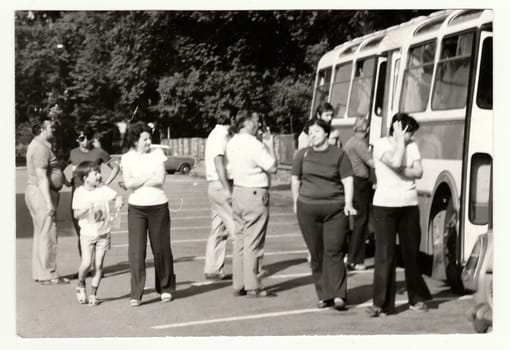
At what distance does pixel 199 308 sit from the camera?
9992 mm

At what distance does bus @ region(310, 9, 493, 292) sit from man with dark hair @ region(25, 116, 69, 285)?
4.03 metres

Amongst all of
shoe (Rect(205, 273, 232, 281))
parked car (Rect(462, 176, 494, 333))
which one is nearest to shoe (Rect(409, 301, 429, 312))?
parked car (Rect(462, 176, 494, 333))

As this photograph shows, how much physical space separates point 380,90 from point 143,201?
232 inches

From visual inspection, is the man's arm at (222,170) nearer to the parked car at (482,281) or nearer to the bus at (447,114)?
the bus at (447,114)

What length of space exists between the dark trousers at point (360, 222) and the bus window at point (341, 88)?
4.30m

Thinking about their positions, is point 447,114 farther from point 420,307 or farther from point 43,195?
point 43,195

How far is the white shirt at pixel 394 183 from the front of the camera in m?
9.44

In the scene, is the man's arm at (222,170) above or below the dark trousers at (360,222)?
above

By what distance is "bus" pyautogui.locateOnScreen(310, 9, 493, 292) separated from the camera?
10.4 m

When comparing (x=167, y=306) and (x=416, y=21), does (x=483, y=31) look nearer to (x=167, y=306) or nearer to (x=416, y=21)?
(x=416, y=21)

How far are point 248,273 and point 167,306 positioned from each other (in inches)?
34.5

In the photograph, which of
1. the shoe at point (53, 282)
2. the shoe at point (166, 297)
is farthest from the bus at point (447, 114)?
the shoe at point (53, 282)

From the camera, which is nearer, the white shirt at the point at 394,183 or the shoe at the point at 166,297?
the white shirt at the point at 394,183
